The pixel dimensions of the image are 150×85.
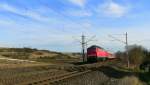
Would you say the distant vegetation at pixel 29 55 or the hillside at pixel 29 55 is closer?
the distant vegetation at pixel 29 55

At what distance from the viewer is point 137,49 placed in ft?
276

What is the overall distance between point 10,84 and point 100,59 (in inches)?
2360

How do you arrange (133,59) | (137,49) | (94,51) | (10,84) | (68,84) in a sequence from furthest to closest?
(137,49), (133,59), (94,51), (68,84), (10,84)

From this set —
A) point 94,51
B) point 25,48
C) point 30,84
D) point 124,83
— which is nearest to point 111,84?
point 124,83

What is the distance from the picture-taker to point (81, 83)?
24844 mm

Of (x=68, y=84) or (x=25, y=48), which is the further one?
(x=25, y=48)

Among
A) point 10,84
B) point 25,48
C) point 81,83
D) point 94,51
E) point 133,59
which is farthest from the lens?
point 25,48

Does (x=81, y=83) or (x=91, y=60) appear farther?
(x=91, y=60)

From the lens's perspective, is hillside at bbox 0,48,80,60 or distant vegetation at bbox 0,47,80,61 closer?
distant vegetation at bbox 0,47,80,61

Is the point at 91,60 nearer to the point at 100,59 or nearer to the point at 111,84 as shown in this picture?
the point at 100,59

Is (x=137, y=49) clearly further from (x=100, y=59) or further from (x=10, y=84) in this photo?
(x=10, y=84)

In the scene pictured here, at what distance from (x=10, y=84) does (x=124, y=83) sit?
8077 mm

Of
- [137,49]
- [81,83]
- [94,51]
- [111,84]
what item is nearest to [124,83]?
[111,84]

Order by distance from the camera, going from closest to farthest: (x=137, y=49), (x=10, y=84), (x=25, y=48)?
(x=10, y=84)
(x=137, y=49)
(x=25, y=48)
